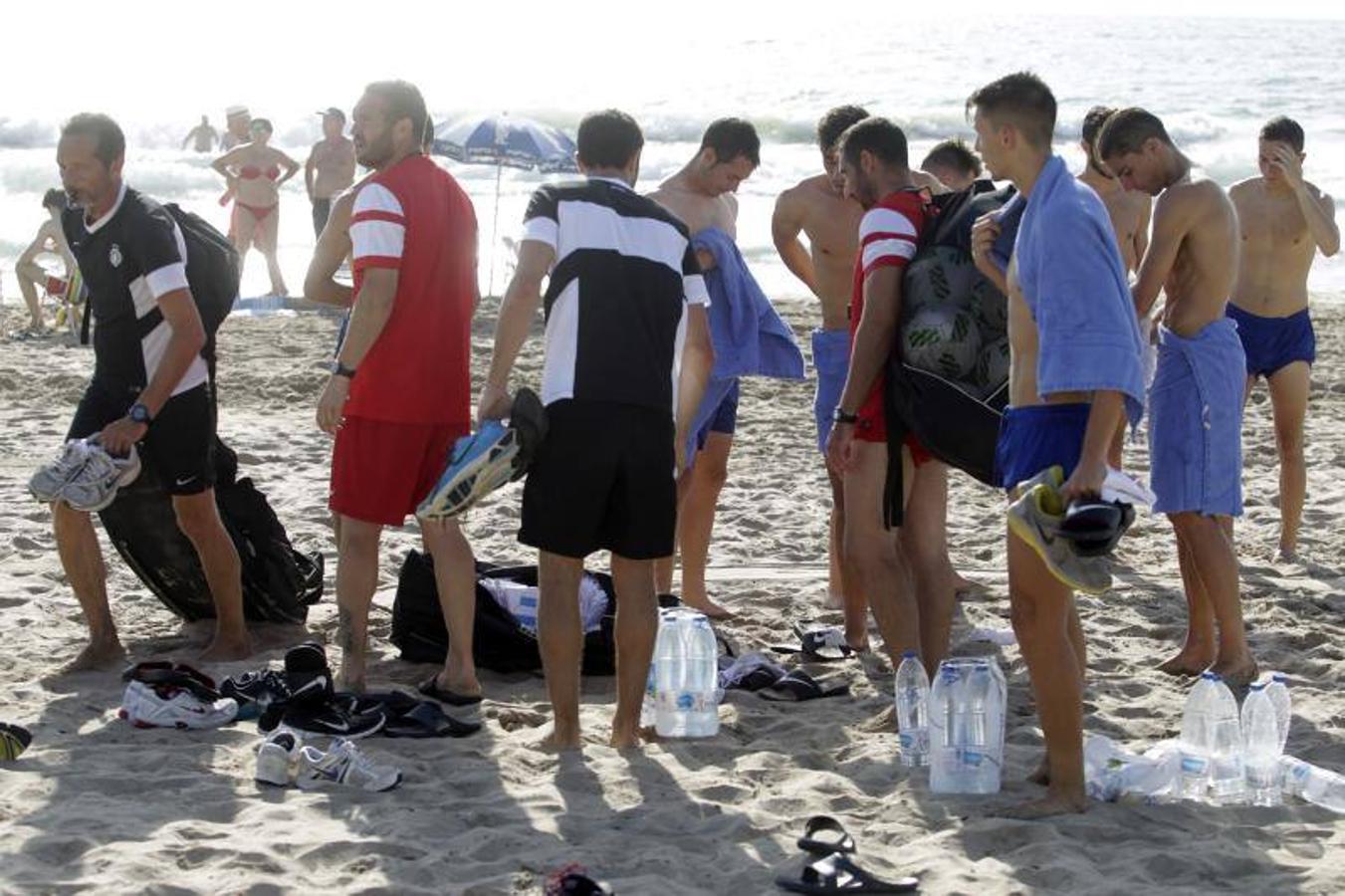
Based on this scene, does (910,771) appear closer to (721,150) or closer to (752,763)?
(752,763)

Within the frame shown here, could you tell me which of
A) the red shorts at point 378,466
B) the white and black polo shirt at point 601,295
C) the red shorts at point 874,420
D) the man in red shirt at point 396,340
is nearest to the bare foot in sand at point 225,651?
the man in red shirt at point 396,340

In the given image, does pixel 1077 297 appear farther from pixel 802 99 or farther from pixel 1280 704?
pixel 802 99

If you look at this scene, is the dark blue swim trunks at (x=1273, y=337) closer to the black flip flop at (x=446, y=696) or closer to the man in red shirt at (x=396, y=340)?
the man in red shirt at (x=396, y=340)

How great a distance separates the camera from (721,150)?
247 inches

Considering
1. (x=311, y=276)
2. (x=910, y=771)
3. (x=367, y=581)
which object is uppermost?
(x=311, y=276)

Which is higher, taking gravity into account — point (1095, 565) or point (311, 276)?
point (311, 276)

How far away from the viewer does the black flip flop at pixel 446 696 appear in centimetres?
561

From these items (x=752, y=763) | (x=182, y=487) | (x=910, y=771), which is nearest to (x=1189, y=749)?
(x=910, y=771)

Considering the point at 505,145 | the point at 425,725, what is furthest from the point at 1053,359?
the point at 505,145

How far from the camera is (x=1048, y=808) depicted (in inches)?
174

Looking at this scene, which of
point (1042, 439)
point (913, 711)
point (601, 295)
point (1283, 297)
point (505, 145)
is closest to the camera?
point (1042, 439)

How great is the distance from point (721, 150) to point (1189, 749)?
2.57 metres

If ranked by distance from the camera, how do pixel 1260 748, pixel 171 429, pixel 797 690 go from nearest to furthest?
pixel 1260 748
pixel 797 690
pixel 171 429

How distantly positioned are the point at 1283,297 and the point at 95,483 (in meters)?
4.48
